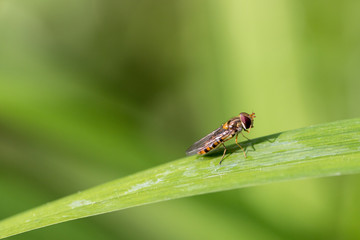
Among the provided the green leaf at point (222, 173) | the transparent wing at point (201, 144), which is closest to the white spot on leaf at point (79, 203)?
the green leaf at point (222, 173)

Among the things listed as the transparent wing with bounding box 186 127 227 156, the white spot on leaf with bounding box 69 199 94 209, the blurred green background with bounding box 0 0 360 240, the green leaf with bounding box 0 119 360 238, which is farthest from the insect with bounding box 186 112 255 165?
the white spot on leaf with bounding box 69 199 94 209

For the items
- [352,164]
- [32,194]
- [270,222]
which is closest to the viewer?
[352,164]

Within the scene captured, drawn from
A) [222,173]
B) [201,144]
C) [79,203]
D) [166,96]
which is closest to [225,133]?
[201,144]

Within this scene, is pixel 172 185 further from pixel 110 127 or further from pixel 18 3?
pixel 18 3

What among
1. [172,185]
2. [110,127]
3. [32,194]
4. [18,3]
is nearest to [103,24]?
[18,3]

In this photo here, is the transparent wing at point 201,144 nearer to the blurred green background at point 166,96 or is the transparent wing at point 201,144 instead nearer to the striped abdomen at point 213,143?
the striped abdomen at point 213,143

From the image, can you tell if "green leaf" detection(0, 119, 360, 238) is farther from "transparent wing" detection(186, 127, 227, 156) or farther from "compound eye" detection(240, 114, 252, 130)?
"compound eye" detection(240, 114, 252, 130)
